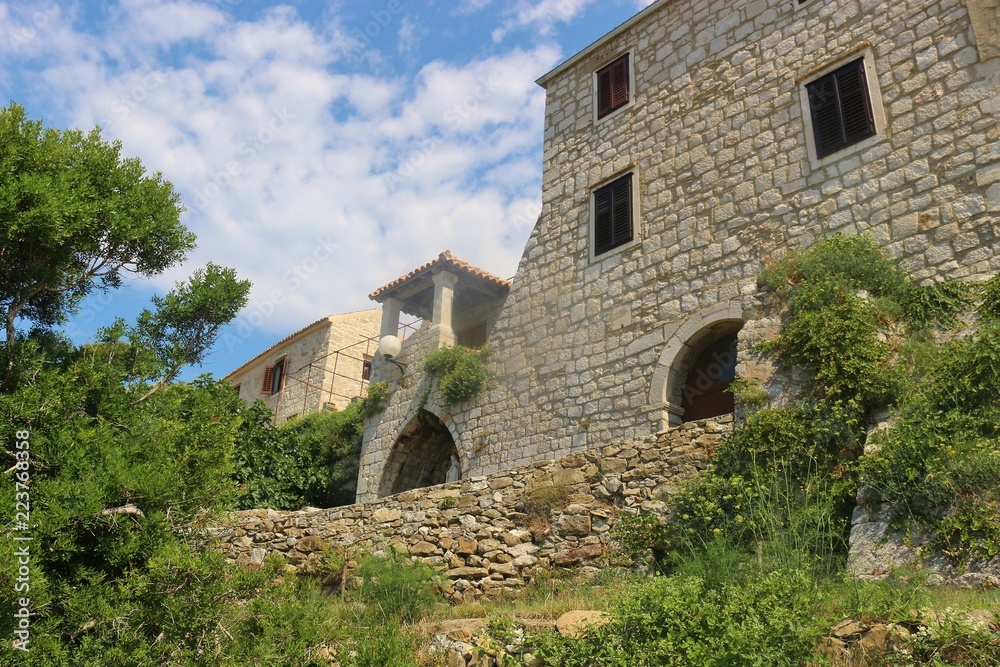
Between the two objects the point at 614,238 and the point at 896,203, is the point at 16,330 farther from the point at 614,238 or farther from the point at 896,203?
the point at 896,203

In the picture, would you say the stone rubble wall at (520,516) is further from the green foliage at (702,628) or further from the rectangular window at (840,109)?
the rectangular window at (840,109)

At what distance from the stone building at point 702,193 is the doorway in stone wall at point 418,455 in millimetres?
52

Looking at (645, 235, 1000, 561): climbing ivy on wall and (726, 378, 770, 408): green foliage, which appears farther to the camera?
(726, 378, 770, 408): green foliage

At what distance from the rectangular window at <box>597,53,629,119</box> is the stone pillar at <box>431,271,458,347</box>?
434 centimetres

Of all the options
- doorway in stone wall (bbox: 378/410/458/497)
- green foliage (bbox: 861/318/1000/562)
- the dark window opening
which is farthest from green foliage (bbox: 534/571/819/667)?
the dark window opening

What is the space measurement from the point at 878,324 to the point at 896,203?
2.09 meters

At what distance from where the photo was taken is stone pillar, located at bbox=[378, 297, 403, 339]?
54.6ft

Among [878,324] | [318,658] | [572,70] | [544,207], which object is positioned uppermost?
[572,70]

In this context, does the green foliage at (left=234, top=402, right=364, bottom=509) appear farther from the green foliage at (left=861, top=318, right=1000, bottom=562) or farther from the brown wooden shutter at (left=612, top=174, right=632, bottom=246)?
the green foliage at (left=861, top=318, right=1000, bottom=562)

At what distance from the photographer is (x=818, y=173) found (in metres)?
10.3

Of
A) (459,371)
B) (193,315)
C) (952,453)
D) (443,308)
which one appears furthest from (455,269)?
(952,453)

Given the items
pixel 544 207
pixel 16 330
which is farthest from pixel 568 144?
pixel 16 330

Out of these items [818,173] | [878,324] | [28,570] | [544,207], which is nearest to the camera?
[28,570]

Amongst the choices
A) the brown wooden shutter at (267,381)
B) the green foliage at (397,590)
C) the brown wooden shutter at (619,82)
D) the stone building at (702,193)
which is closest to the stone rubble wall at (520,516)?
the green foliage at (397,590)
